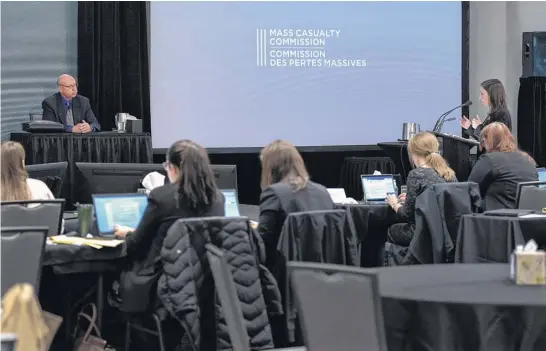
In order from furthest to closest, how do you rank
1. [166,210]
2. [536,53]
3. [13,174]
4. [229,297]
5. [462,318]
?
[536,53]
[13,174]
[166,210]
[462,318]
[229,297]

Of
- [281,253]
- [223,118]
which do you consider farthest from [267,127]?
[281,253]

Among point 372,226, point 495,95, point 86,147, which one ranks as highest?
point 495,95

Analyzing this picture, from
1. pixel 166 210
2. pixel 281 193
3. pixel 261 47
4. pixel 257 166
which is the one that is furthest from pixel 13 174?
pixel 257 166

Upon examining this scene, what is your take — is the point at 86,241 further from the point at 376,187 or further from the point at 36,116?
the point at 36,116

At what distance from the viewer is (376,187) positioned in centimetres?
589

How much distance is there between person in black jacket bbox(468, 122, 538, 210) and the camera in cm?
546

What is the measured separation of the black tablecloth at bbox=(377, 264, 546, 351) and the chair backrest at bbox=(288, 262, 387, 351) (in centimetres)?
36

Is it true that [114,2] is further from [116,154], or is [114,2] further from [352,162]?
[352,162]

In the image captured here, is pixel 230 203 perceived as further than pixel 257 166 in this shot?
No

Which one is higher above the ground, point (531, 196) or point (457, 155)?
point (457, 155)

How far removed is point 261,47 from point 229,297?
588 cm

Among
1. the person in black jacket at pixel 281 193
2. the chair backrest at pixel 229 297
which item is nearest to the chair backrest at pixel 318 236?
the person in black jacket at pixel 281 193

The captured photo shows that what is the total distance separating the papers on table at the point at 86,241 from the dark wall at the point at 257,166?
4.19m

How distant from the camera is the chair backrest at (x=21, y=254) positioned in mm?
3148
